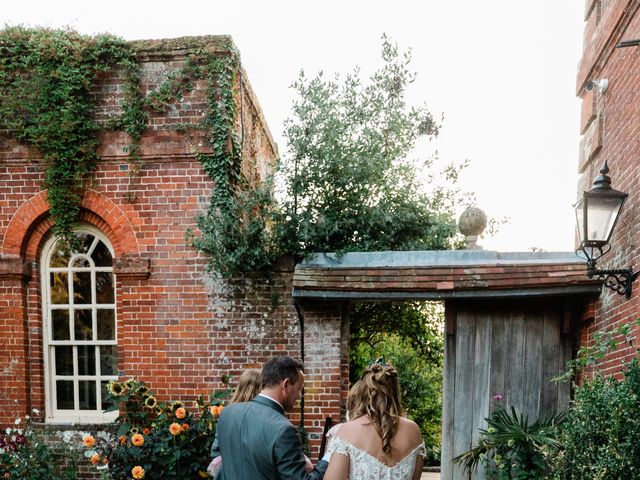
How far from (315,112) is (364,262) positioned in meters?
1.85

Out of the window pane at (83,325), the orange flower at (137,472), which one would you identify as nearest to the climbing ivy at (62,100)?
the window pane at (83,325)

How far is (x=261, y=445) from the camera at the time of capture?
3.30m

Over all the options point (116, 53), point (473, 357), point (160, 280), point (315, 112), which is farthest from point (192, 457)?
point (116, 53)

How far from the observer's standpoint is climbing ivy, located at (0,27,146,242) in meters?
6.93

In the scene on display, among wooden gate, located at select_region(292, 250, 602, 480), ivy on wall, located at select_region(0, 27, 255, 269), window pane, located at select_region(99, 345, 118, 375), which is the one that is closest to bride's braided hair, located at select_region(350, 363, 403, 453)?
wooden gate, located at select_region(292, 250, 602, 480)

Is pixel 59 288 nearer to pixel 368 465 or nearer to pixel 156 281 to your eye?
pixel 156 281

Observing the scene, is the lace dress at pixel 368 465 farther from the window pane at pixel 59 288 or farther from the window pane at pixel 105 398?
the window pane at pixel 59 288

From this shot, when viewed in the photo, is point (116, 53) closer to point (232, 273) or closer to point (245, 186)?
point (245, 186)

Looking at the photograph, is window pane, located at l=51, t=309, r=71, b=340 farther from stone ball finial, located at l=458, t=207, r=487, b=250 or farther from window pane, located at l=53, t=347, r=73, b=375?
stone ball finial, located at l=458, t=207, r=487, b=250

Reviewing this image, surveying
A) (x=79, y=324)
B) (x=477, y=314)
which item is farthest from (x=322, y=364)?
(x=79, y=324)

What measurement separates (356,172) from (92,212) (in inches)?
129

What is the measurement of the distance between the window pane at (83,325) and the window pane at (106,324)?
0.12 metres

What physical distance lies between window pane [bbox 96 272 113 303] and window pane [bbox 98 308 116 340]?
14 cm

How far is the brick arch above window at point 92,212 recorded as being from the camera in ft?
23.0
